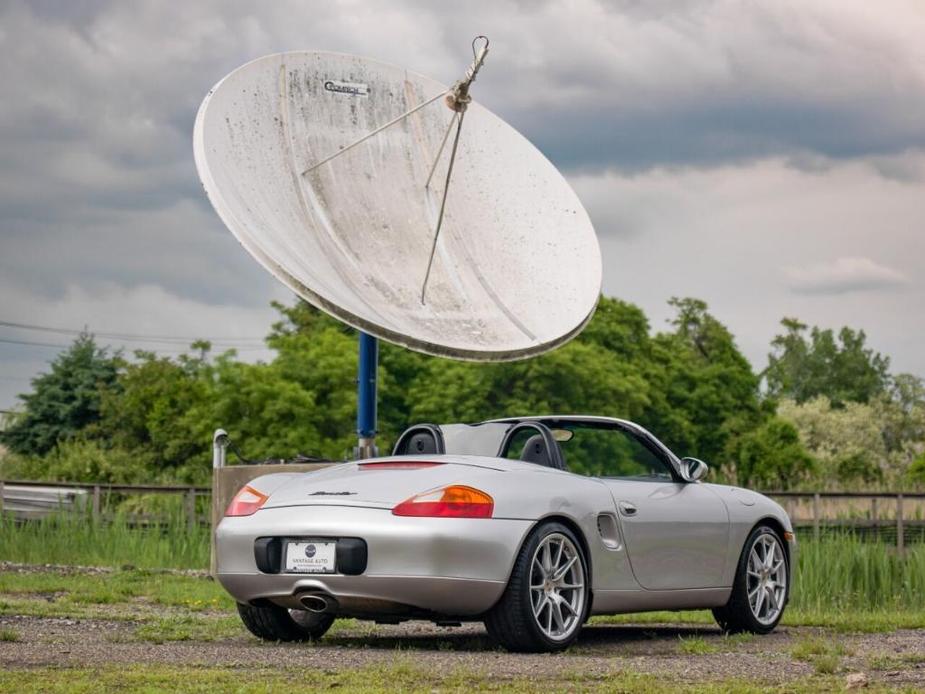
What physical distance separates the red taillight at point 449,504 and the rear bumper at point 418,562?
0.04m

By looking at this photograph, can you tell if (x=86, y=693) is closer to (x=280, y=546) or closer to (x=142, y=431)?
(x=280, y=546)

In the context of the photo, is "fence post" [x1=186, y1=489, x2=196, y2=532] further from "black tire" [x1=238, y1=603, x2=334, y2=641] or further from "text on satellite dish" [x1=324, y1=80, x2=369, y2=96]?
"black tire" [x1=238, y1=603, x2=334, y2=641]

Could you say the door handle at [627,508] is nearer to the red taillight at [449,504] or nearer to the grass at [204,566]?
the red taillight at [449,504]

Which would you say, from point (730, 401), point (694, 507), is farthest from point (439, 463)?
point (730, 401)

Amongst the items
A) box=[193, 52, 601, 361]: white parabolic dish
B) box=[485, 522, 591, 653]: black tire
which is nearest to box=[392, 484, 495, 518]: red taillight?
box=[485, 522, 591, 653]: black tire

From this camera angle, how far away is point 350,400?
6266 centimetres

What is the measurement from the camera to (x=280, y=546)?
8.61 m

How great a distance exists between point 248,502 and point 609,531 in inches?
83.7

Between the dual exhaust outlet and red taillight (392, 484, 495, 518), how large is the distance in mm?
631

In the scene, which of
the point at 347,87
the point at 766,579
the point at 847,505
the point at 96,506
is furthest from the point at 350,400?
the point at 766,579

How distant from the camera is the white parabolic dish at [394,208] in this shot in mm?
13609

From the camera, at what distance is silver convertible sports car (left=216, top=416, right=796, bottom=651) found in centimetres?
820

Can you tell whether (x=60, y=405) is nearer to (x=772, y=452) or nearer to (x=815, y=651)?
(x=772, y=452)

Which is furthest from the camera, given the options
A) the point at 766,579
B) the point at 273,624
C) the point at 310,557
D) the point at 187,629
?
the point at 766,579
